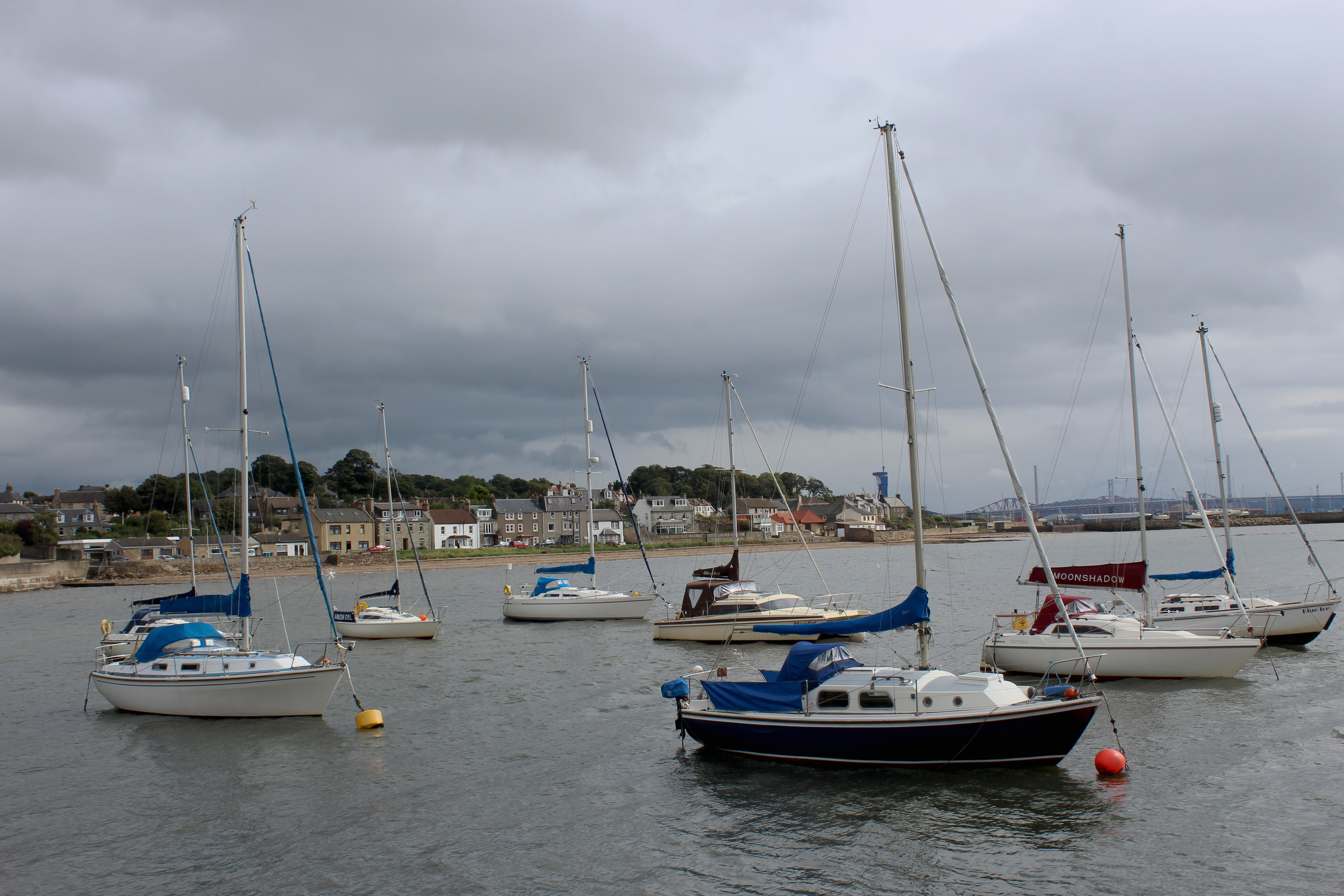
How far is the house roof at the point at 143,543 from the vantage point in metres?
109

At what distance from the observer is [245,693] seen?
949 inches

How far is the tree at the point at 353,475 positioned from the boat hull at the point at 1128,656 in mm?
157691

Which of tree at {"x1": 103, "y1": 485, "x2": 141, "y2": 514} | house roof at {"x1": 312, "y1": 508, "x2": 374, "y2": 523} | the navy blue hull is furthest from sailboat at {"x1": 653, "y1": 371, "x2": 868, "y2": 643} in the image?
tree at {"x1": 103, "y1": 485, "x2": 141, "y2": 514}

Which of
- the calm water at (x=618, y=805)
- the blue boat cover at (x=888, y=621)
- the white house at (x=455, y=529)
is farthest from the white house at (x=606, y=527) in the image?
the blue boat cover at (x=888, y=621)

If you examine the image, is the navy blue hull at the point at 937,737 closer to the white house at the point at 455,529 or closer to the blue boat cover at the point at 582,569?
the blue boat cover at the point at 582,569

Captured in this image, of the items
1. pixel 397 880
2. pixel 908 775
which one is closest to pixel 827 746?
pixel 908 775

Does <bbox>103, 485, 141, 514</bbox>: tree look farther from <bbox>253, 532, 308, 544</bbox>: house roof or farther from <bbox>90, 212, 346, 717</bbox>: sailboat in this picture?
<bbox>90, 212, 346, 717</bbox>: sailboat

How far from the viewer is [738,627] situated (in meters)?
37.3

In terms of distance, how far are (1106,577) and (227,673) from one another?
28968 millimetres

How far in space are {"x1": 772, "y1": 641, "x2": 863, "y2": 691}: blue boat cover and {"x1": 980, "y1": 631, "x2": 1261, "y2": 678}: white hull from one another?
352 inches

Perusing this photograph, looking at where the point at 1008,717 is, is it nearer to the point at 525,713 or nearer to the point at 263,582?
the point at 525,713

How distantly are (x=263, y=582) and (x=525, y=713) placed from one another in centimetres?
7527

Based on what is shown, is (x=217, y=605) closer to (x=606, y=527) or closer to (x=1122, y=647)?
(x=1122, y=647)

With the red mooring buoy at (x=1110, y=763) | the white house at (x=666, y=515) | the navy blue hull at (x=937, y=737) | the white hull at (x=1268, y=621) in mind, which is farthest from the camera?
the white house at (x=666, y=515)
